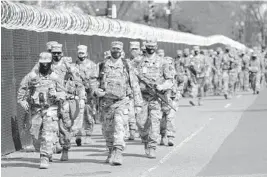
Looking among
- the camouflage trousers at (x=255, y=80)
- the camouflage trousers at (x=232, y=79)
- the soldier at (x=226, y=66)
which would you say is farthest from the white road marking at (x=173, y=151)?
the camouflage trousers at (x=255, y=80)

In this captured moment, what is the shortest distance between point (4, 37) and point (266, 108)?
12363 mm

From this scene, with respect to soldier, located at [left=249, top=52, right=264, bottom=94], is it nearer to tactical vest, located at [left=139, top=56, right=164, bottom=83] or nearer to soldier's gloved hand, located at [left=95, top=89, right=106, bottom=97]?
tactical vest, located at [left=139, top=56, right=164, bottom=83]

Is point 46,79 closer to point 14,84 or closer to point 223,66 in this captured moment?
point 14,84

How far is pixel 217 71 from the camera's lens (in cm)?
3662

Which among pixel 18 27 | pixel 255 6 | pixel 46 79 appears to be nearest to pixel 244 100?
pixel 18 27

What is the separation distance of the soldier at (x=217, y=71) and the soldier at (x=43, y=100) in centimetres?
2218

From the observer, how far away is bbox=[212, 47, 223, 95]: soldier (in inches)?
1427

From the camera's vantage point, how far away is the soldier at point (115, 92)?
14383 millimetres

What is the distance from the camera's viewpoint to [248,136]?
59.4 ft

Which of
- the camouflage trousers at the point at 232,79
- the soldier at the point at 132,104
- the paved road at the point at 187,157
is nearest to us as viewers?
the paved road at the point at 187,157

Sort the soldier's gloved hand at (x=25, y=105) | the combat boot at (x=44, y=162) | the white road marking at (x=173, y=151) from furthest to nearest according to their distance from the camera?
the combat boot at (x=44, y=162)
the soldier's gloved hand at (x=25, y=105)
the white road marking at (x=173, y=151)

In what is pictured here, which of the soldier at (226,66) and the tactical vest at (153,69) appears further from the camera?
the soldier at (226,66)

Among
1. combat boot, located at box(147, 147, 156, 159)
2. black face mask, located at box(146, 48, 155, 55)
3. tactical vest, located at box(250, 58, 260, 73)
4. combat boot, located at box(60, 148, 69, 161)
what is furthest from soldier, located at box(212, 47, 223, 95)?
combat boot, located at box(60, 148, 69, 161)

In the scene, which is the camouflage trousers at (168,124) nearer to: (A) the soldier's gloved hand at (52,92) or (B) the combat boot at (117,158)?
(B) the combat boot at (117,158)
